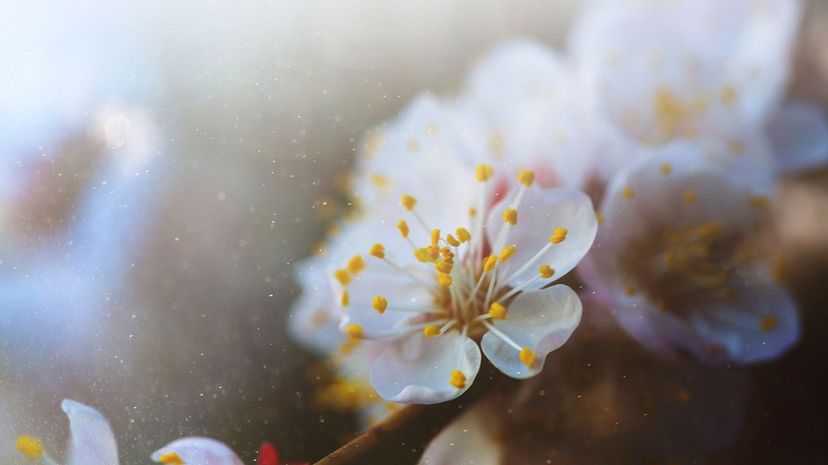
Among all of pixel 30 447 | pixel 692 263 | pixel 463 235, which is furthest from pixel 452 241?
pixel 30 447

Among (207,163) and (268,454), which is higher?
(207,163)

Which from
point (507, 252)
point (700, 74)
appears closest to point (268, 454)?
point (507, 252)

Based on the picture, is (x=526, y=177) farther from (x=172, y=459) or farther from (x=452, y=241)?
(x=172, y=459)

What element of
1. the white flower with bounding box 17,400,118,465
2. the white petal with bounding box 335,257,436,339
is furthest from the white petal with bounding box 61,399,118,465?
the white petal with bounding box 335,257,436,339

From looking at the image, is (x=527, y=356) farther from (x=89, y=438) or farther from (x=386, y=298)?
(x=89, y=438)

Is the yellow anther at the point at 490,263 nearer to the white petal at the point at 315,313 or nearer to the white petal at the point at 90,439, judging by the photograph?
the white petal at the point at 315,313

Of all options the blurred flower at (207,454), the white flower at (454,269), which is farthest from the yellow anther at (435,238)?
the blurred flower at (207,454)

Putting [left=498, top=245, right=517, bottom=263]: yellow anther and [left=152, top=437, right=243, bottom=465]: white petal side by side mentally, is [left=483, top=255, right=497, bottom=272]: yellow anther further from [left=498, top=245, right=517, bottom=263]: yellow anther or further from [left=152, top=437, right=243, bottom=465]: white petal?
[left=152, top=437, right=243, bottom=465]: white petal
